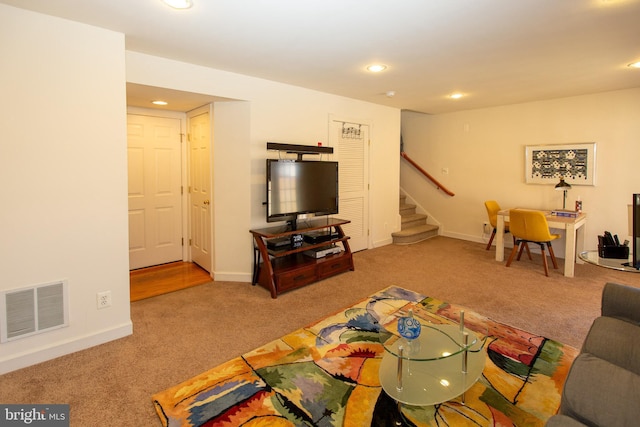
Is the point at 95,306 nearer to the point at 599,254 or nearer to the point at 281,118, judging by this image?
the point at 281,118

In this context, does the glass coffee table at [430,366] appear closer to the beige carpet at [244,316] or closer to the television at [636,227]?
the beige carpet at [244,316]

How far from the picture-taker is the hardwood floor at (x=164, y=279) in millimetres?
3660

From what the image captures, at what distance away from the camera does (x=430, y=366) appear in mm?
2057

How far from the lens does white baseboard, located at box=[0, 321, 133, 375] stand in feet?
7.34

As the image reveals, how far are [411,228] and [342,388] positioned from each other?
15.0 ft

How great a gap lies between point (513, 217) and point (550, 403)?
9.63 feet

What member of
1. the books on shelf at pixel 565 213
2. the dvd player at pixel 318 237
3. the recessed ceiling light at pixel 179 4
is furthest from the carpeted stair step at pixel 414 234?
the recessed ceiling light at pixel 179 4

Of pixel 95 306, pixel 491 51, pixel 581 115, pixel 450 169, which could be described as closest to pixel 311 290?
pixel 95 306

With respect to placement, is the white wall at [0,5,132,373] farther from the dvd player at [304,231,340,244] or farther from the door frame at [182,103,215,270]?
the dvd player at [304,231,340,244]

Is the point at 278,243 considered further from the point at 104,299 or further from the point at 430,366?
the point at 430,366

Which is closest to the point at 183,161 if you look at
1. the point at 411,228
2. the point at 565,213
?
the point at 411,228

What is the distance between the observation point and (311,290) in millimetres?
3725

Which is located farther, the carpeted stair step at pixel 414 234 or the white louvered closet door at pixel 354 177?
the carpeted stair step at pixel 414 234

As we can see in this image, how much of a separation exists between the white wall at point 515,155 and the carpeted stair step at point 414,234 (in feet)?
1.03
